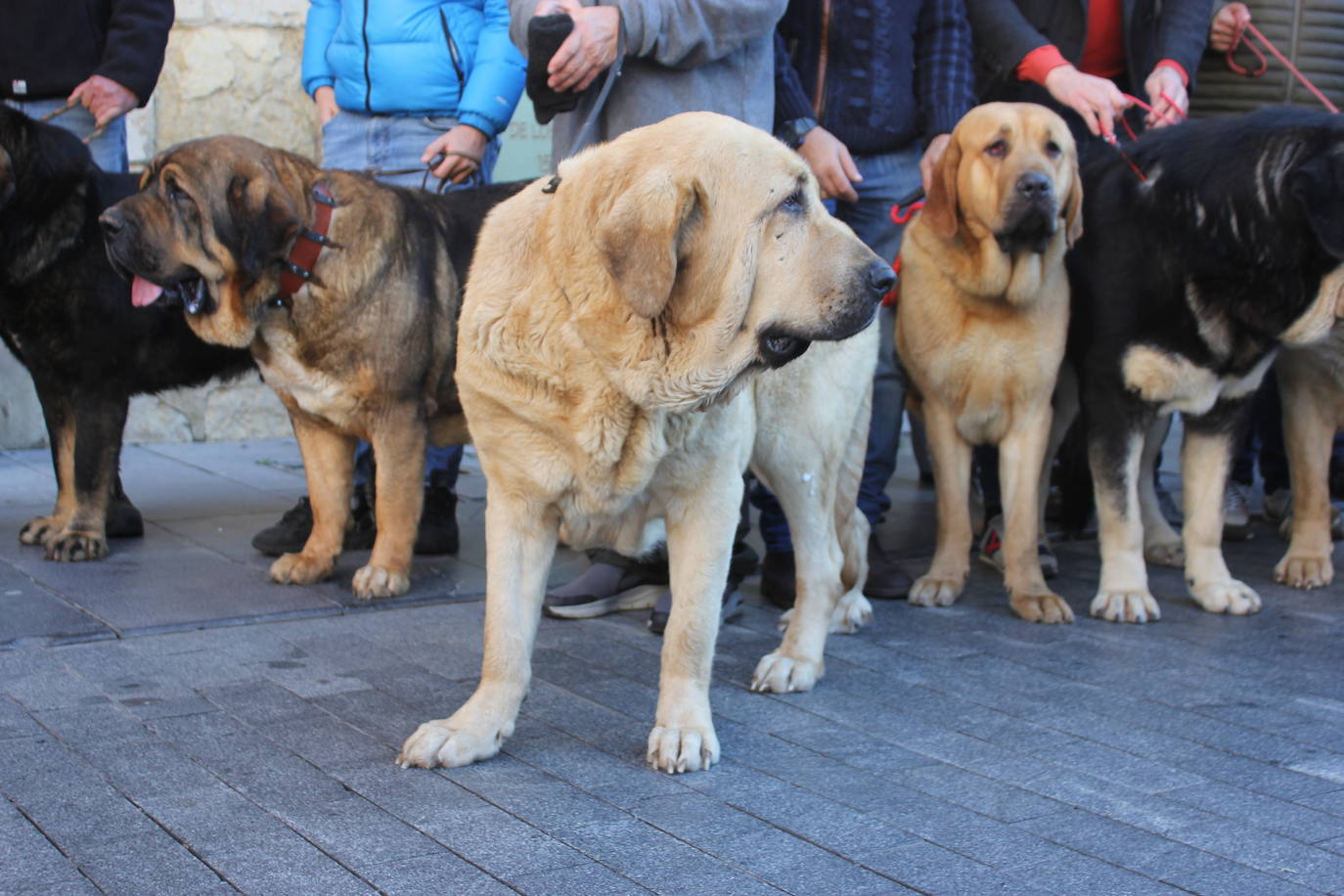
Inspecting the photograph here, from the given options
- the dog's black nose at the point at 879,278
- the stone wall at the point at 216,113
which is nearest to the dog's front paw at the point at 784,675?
the dog's black nose at the point at 879,278

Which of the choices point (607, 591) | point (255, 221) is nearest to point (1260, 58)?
point (607, 591)

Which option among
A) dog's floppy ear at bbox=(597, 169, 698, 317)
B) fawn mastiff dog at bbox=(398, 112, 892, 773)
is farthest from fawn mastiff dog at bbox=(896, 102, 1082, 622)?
dog's floppy ear at bbox=(597, 169, 698, 317)

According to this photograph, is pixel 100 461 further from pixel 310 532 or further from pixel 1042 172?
pixel 1042 172

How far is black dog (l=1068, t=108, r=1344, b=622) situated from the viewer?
4.11 m

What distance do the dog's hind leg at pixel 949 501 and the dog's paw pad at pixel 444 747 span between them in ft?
6.60

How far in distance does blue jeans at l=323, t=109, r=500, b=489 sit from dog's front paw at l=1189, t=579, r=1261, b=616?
279cm

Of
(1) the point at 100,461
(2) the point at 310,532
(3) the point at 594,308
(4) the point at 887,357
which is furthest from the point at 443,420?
(3) the point at 594,308

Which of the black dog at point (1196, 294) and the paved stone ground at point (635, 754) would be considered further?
the black dog at point (1196, 294)

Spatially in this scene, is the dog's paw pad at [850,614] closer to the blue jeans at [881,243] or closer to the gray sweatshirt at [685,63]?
the blue jeans at [881,243]

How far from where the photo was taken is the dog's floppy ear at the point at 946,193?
431cm

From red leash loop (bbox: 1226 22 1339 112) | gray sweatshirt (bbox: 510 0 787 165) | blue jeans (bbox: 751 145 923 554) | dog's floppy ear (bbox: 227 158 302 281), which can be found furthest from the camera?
red leash loop (bbox: 1226 22 1339 112)

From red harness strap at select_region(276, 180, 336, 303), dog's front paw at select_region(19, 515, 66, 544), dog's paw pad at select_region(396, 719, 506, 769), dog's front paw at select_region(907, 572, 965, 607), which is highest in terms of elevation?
red harness strap at select_region(276, 180, 336, 303)

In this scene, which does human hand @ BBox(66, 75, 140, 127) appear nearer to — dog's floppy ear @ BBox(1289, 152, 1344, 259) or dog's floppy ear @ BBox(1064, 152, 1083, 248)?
dog's floppy ear @ BBox(1064, 152, 1083, 248)

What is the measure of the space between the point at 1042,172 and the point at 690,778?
2314mm
